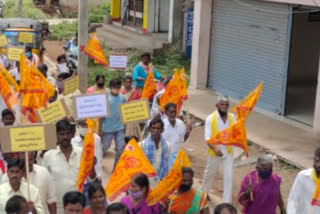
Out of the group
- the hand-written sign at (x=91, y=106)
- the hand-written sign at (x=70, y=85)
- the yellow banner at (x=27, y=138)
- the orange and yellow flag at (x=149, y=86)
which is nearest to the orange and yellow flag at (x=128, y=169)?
the yellow banner at (x=27, y=138)

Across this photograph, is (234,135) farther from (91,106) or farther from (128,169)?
(128,169)

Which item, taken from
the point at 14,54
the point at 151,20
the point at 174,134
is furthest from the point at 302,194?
the point at 151,20

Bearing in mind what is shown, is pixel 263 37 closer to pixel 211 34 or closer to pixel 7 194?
pixel 211 34

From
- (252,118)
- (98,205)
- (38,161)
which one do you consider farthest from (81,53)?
(98,205)

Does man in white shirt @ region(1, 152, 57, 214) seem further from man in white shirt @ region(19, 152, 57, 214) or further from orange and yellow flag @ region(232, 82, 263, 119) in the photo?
orange and yellow flag @ region(232, 82, 263, 119)

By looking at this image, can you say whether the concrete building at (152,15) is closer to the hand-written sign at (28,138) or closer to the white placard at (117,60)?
the white placard at (117,60)

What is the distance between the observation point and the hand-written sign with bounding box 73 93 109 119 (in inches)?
347

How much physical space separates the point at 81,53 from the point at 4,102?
483 centimetres

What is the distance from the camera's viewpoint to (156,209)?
21.7ft

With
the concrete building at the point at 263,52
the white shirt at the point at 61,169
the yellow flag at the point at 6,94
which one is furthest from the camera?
the concrete building at the point at 263,52

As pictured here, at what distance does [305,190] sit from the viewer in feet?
23.3

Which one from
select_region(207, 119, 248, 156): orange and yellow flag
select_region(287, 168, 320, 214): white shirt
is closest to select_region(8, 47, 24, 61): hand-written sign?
select_region(207, 119, 248, 156): orange and yellow flag

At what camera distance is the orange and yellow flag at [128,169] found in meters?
7.08

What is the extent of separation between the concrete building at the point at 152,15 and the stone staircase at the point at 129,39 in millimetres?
430
